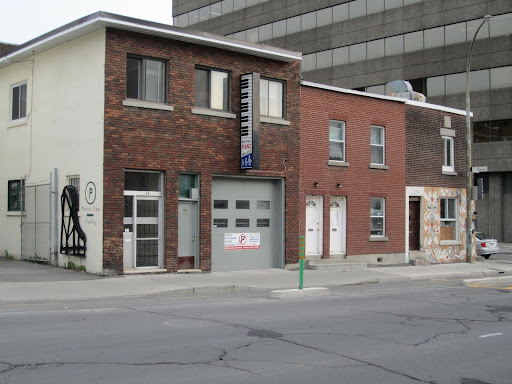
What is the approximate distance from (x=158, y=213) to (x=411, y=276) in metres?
8.45

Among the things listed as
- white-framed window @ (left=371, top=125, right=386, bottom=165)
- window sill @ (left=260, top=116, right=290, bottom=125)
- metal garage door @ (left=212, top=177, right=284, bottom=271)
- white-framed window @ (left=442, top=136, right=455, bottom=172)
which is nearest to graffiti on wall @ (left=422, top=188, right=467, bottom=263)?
white-framed window @ (left=442, top=136, right=455, bottom=172)

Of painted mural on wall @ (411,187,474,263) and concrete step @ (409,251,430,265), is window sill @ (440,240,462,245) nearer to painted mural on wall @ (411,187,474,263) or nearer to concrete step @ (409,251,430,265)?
painted mural on wall @ (411,187,474,263)

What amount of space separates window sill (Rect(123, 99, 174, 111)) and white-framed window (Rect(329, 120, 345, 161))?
6.69m

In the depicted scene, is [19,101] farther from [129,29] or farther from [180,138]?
[180,138]

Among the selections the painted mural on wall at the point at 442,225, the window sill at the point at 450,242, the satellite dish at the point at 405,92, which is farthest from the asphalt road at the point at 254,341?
the satellite dish at the point at 405,92

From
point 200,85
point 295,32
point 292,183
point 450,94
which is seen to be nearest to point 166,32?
point 200,85

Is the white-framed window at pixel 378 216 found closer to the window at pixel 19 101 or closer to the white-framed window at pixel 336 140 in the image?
the white-framed window at pixel 336 140

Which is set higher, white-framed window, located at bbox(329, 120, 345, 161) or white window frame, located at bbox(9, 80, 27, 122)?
white window frame, located at bbox(9, 80, 27, 122)

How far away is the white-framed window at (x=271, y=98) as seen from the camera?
19500 mm

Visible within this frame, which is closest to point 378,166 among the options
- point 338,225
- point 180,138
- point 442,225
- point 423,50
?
point 338,225

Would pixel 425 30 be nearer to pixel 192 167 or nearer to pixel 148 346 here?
pixel 192 167

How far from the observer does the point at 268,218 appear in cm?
1986

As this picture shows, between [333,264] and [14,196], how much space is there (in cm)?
1102

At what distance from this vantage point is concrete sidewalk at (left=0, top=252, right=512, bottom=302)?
44.9 ft
